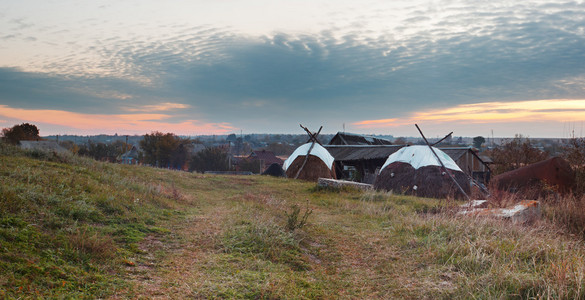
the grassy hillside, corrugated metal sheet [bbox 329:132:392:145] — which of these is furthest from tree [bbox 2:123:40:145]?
the grassy hillside

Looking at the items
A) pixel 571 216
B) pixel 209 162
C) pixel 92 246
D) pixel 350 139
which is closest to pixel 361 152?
pixel 350 139

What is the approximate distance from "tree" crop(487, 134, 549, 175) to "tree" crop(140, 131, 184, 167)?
44231 millimetres

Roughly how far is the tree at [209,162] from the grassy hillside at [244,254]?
46835 mm

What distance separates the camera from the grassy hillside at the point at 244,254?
13.8 feet

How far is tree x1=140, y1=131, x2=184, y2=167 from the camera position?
186ft

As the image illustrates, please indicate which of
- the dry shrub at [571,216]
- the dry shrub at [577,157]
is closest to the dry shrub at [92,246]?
the dry shrub at [571,216]

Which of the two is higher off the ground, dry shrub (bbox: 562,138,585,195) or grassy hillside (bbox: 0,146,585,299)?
dry shrub (bbox: 562,138,585,195)

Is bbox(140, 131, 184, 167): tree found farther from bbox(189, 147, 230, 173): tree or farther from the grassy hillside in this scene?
the grassy hillside

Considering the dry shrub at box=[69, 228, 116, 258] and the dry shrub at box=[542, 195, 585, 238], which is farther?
the dry shrub at box=[542, 195, 585, 238]

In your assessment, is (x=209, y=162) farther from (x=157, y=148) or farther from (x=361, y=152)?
(x=361, y=152)

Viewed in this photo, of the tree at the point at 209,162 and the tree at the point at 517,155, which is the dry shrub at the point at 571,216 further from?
the tree at the point at 209,162

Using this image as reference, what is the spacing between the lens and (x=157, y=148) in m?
56.5

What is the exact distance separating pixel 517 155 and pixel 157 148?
46.6m

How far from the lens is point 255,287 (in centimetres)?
448
